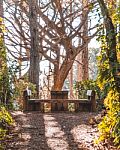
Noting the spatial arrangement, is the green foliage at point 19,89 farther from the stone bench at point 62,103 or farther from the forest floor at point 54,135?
the forest floor at point 54,135

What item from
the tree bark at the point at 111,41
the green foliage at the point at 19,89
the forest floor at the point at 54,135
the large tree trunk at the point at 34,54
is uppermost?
the large tree trunk at the point at 34,54

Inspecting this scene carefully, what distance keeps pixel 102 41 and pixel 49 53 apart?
48.6 ft

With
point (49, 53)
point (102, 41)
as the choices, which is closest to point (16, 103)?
point (49, 53)

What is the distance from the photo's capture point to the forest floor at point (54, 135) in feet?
20.0

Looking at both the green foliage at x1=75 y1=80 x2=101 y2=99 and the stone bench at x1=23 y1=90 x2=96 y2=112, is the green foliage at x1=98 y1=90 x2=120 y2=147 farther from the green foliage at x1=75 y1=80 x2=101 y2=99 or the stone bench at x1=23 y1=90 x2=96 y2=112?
the green foliage at x1=75 y1=80 x2=101 y2=99

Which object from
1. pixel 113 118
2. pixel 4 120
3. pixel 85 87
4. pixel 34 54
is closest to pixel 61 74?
pixel 34 54

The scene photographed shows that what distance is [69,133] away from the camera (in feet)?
24.3

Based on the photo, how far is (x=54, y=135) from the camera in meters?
7.18

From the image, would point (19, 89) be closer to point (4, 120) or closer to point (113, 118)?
point (4, 120)

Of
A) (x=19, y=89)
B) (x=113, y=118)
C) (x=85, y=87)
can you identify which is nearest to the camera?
(x=113, y=118)

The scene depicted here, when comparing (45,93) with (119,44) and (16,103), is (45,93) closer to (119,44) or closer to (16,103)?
(16,103)

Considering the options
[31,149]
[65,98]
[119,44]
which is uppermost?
[119,44]

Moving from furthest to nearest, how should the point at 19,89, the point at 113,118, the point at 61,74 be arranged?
the point at 61,74
the point at 19,89
the point at 113,118

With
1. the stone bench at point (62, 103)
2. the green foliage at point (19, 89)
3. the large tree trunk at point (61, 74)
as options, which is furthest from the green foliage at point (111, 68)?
the large tree trunk at point (61, 74)
